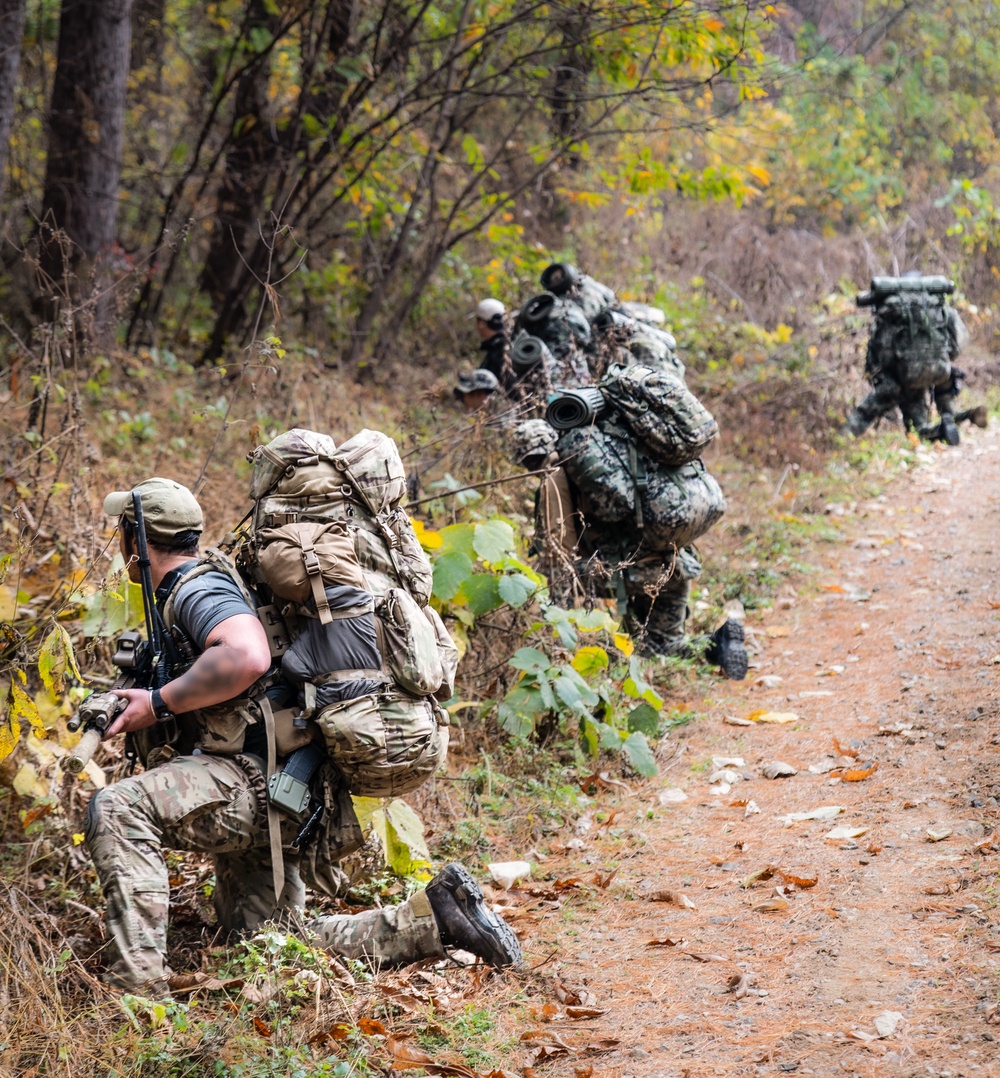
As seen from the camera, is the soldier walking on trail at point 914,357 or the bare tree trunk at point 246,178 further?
the soldier walking on trail at point 914,357

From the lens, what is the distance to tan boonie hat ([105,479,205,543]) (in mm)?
3350

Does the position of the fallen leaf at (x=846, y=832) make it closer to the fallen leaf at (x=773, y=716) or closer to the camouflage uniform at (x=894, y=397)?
the fallen leaf at (x=773, y=716)

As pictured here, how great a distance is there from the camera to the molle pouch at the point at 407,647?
3309mm

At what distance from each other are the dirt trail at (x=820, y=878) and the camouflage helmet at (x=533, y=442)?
1574 mm

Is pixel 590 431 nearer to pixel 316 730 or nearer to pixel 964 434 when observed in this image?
pixel 316 730

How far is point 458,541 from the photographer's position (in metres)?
4.96

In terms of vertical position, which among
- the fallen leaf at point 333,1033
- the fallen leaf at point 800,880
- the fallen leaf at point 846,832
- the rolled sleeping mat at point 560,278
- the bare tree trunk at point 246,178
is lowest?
the fallen leaf at point 333,1033

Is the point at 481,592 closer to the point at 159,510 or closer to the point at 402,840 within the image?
the point at 402,840

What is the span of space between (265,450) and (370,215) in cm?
753

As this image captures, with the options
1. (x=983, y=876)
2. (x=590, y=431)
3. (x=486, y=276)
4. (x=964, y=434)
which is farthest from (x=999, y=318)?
(x=983, y=876)

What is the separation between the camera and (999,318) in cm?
1439

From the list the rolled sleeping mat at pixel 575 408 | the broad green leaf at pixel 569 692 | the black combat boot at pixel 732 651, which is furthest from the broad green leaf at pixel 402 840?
the black combat boot at pixel 732 651

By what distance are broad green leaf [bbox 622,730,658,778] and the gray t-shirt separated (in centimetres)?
215

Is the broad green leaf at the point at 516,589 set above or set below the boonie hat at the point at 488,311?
below
